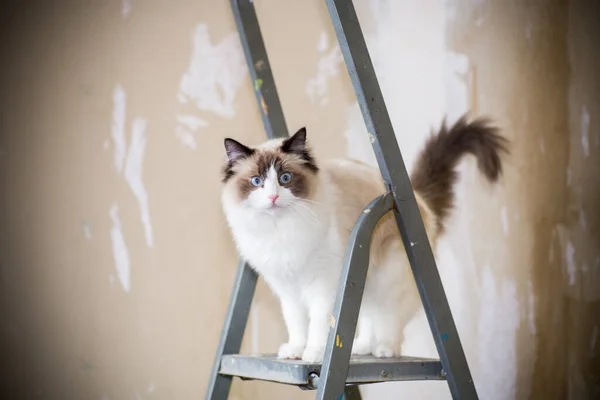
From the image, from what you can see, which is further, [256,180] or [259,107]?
[259,107]

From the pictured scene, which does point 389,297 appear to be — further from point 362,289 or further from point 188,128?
point 188,128

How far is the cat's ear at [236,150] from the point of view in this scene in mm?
1499

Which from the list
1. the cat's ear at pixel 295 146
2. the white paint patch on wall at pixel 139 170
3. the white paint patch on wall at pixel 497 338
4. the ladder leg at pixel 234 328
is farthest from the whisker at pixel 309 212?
the white paint patch on wall at pixel 497 338

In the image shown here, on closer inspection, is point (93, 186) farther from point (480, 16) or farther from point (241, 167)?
point (480, 16)

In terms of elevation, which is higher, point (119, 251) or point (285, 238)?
point (119, 251)

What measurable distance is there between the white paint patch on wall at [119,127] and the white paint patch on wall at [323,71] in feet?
1.98

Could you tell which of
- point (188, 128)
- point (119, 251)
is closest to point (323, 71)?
point (188, 128)

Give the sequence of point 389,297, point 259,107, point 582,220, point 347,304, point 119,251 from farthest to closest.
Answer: point 582,220, point 119,251, point 259,107, point 389,297, point 347,304

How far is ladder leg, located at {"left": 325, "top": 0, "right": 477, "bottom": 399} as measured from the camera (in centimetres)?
139

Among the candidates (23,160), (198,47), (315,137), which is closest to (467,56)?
(315,137)

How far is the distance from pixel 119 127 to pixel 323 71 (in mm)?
698

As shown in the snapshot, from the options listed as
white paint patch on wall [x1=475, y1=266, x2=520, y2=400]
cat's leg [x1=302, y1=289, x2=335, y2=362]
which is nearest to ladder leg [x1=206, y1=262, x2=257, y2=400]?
cat's leg [x1=302, y1=289, x2=335, y2=362]

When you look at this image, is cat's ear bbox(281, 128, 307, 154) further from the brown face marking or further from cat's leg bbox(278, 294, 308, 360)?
cat's leg bbox(278, 294, 308, 360)

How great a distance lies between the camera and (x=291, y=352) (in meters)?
1.49
